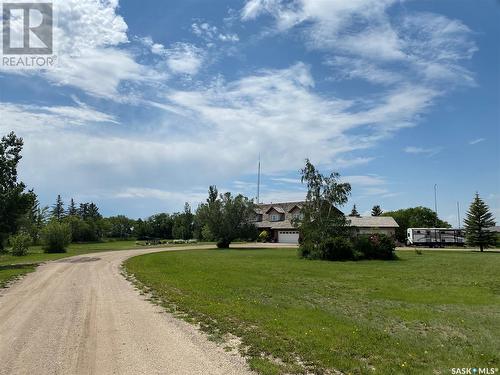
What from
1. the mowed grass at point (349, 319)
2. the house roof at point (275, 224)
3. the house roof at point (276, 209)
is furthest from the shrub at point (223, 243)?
the mowed grass at point (349, 319)

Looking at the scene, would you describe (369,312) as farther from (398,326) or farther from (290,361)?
(290,361)

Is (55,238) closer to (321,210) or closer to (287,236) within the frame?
(321,210)

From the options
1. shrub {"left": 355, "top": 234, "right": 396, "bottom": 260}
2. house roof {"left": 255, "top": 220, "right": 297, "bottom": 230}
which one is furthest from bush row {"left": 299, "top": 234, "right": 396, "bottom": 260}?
house roof {"left": 255, "top": 220, "right": 297, "bottom": 230}

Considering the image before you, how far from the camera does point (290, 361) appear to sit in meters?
7.40

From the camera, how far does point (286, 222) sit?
72.8 m

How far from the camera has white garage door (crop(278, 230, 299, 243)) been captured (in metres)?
70.2

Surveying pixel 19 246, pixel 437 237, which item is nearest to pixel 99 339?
pixel 19 246

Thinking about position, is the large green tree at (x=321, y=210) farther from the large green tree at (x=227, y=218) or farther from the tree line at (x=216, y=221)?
the large green tree at (x=227, y=218)

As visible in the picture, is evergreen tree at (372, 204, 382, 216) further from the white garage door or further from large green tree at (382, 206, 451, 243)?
the white garage door

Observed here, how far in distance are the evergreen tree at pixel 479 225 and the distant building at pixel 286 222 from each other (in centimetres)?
1481

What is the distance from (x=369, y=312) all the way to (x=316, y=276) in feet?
33.2

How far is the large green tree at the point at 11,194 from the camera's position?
29773 millimetres

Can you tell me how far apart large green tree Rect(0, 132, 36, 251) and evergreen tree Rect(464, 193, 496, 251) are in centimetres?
5256

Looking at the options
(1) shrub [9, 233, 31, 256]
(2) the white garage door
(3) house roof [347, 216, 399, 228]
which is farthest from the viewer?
(3) house roof [347, 216, 399, 228]
